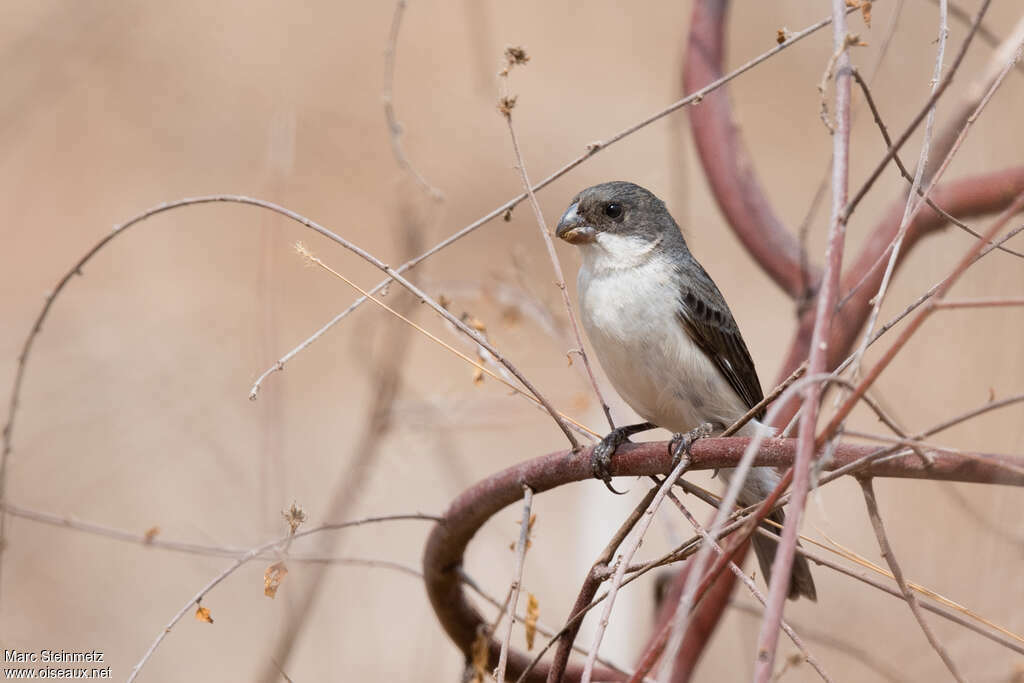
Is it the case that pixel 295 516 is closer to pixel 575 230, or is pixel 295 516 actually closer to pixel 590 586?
pixel 590 586

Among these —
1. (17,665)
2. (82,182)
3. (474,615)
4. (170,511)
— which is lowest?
(474,615)

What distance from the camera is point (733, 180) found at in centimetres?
398

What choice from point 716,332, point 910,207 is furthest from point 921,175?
→ point 716,332

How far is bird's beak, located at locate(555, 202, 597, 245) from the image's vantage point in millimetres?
3910

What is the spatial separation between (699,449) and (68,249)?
8.90 metres

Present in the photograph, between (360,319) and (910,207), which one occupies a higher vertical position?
(360,319)

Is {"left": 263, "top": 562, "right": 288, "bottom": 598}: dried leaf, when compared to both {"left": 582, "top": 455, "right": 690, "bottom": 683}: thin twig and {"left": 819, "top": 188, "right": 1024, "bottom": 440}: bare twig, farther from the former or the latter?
{"left": 819, "top": 188, "right": 1024, "bottom": 440}: bare twig

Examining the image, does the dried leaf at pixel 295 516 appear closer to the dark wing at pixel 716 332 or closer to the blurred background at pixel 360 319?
the blurred background at pixel 360 319

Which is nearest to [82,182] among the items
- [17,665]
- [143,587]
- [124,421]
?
[124,421]

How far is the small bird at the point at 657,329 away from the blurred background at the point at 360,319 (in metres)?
0.19

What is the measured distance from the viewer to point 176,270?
10.0 m

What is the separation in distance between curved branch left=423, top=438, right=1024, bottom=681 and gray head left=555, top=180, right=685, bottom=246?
1.24m

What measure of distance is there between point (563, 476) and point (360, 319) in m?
3.13

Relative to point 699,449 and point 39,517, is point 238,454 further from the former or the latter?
point 699,449
